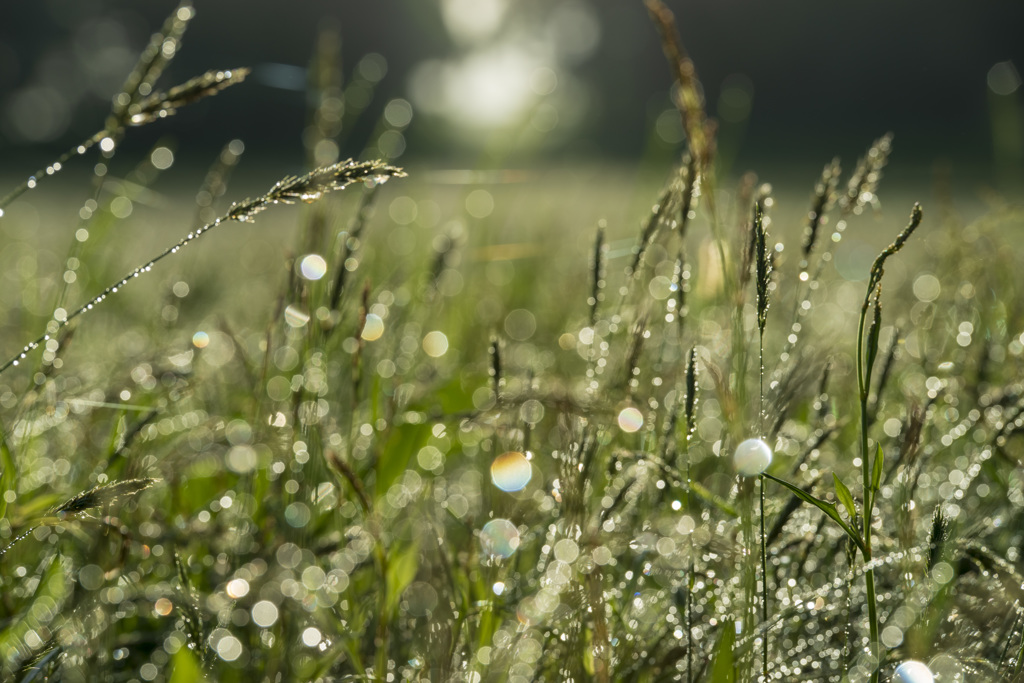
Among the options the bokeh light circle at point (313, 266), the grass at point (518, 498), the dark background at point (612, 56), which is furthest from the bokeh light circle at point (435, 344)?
the dark background at point (612, 56)

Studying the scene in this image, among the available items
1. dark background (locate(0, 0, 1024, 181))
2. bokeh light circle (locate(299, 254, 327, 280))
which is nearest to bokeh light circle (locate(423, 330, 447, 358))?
bokeh light circle (locate(299, 254, 327, 280))

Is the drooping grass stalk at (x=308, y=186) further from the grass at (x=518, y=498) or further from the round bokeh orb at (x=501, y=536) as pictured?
the round bokeh orb at (x=501, y=536)

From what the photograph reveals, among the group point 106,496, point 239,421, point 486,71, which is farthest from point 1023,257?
point 486,71

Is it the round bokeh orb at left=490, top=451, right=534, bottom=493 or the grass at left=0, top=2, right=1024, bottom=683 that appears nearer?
the grass at left=0, top=2, right=1024, bottom=683

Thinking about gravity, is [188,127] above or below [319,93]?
above

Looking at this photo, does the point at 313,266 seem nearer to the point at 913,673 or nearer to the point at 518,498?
the point at 518,498

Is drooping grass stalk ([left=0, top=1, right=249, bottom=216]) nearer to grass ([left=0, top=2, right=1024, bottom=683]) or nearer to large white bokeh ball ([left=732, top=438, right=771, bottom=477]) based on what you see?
grass ([left=0, top=2, right=1024, bottom=683])

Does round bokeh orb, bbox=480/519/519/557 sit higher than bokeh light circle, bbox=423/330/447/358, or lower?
lower

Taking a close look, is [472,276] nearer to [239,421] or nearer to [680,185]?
[239,421]
